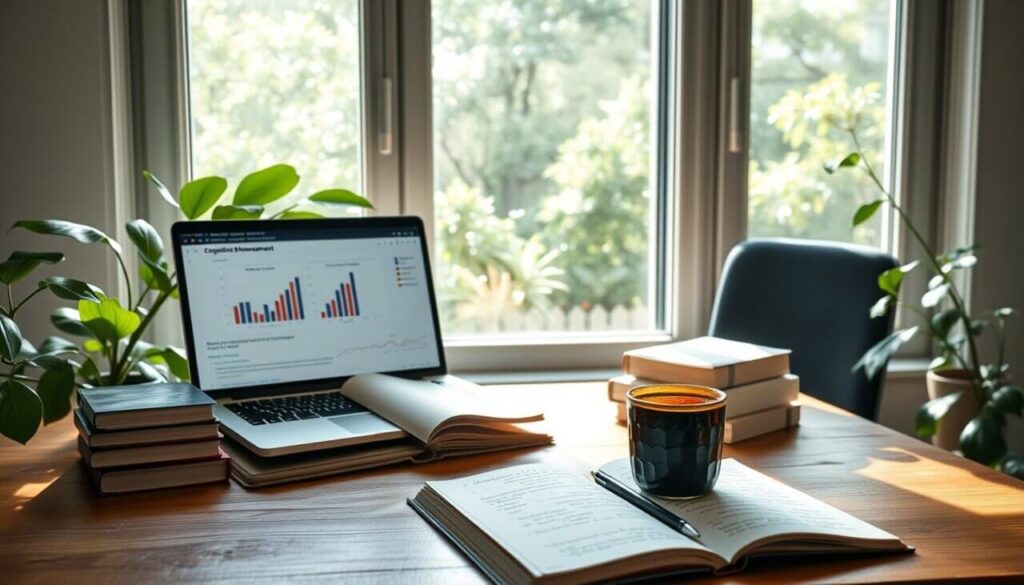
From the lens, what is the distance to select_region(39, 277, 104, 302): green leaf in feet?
4.51

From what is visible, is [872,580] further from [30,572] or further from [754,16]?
[754,16]

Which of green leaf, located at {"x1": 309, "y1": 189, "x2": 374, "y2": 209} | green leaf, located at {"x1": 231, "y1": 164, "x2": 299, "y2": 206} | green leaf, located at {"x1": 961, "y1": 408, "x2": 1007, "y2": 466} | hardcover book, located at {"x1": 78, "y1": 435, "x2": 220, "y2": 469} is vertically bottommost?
green leaf, located at {"x1": 961, "y1": 408, "x2": 1007, "y2": 466}

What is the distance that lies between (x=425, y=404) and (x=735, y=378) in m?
0.43

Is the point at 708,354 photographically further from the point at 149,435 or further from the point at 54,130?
the point at 54,130

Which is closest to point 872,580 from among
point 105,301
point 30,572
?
point 30,572

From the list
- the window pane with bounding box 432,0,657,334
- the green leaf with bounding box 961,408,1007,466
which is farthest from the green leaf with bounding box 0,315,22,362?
the green leaf with bounding box 961,408,1007,466

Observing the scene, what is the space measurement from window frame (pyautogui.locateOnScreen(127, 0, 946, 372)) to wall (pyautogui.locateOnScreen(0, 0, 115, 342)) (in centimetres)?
17

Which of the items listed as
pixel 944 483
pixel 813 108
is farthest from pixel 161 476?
pixel 813 108

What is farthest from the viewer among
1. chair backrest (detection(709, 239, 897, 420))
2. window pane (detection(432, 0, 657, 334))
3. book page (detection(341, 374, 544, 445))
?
window pane (detection(432, 0, 657, 334))

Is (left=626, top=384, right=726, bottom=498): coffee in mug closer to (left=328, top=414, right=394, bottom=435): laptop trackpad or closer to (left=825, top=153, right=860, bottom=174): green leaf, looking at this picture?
(left=328, top=414, right=394, bottom=435): laptop trackpad

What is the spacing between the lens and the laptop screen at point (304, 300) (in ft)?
4.83

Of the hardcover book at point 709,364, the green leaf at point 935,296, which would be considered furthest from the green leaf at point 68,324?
the green leaf at point 935,296

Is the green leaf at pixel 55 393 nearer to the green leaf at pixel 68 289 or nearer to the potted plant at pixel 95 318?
the potted plant at pixel 95 318

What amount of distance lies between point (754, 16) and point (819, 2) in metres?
0.17
